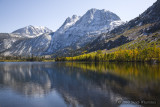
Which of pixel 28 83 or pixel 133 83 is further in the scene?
pixel 28 83

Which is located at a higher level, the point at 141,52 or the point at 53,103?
the point at 141,52

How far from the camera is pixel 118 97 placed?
3297cm

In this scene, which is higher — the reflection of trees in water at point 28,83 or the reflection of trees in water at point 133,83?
the reflection of trees in water at point 133,83

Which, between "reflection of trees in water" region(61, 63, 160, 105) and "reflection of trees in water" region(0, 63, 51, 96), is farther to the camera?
"reflection of trees in water" region(0, 63, 51, 96)

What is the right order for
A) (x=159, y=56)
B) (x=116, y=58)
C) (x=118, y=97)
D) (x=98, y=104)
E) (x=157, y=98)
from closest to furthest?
(x=98, y=104), (x=157, y=98), (x=118, y=97), (x=159, y=56), (x=116, y=58)

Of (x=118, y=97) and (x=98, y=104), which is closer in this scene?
(x=98, y=104)

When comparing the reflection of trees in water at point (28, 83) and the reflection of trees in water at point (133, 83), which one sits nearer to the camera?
the reflection of trees in water at point (133, 83)

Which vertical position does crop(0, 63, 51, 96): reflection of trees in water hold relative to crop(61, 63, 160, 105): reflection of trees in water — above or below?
below

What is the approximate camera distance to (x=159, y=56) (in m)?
142

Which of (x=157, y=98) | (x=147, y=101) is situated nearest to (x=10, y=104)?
(x=147, y=101)

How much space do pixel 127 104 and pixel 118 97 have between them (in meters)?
4.43

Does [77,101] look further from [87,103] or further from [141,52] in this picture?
[141,52]

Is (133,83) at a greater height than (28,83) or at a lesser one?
greater

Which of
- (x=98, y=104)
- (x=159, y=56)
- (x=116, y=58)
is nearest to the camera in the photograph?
(x=98, y=104)
